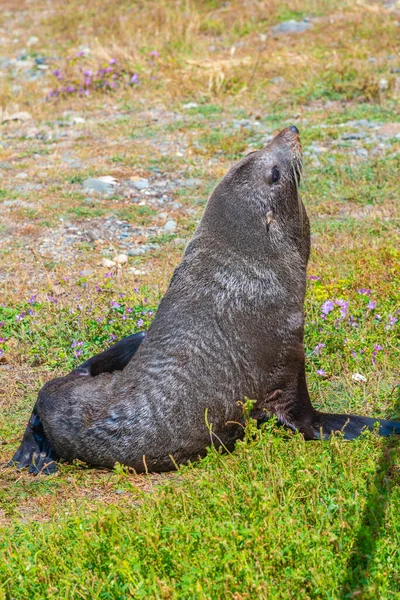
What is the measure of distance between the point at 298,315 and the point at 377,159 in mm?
4930

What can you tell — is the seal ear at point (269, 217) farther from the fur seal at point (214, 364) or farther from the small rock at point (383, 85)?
the small rock at point (383, 85)

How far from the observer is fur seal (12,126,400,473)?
181 inches

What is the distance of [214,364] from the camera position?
4.70 m

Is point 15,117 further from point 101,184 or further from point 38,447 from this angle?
point 38,447

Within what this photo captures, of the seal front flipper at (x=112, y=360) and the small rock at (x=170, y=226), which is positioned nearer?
the seal front flipper at (x=112, y=360)

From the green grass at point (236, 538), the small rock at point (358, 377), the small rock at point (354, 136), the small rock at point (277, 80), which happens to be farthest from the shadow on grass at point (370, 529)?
the small rock at point (277, 80)

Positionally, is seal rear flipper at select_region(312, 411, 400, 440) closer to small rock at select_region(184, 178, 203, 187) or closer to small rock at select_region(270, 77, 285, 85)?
small rock at select_region(184, 178, 203, 187)

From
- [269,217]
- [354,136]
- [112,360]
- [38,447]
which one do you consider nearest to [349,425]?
[269,217]

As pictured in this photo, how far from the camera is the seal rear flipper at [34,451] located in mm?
4844

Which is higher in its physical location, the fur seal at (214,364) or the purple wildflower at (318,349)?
the fur seal at (214,364)

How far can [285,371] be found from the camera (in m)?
4.91

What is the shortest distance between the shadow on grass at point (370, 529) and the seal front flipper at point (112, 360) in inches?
72.4

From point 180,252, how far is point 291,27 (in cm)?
817

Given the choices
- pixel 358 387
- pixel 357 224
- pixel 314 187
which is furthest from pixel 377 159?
pixel 358 387
